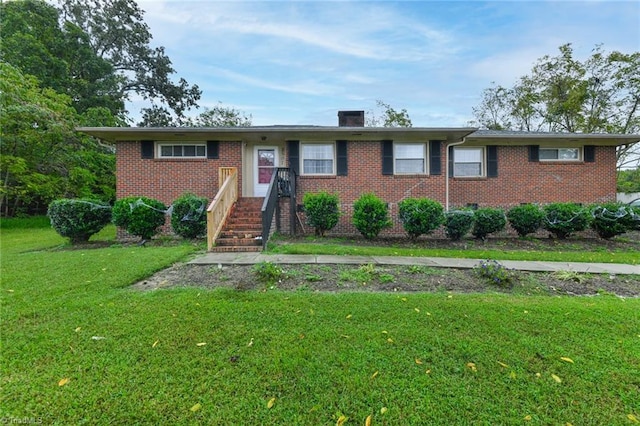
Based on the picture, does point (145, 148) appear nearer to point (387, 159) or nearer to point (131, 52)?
point (387, 159)

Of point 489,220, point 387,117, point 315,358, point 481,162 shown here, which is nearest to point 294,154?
point 489,220

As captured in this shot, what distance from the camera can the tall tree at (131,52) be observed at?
68.0ft

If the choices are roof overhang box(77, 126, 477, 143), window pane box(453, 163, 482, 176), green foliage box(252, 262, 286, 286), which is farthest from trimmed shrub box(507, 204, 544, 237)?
green foliage box(252, 262, 286, 286)

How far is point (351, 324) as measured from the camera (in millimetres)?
2834

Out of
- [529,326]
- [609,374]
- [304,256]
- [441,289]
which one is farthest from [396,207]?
[609,374]

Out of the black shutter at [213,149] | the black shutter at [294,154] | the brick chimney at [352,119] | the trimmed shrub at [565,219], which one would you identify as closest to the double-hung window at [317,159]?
the black shutter at [294,154]

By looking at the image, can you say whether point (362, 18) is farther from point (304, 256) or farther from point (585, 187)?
point (585, 187)

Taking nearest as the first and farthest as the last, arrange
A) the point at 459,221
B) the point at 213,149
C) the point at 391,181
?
the point at 459,221 < the point at 213,149 < the point at 391,181

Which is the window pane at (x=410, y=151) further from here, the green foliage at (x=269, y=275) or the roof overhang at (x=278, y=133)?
the green foliage at (x=269, y=275)

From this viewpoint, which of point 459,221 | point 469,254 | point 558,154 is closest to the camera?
point 469,254

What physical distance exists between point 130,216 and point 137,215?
174 mm

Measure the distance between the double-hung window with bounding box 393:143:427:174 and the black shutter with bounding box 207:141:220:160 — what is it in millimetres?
6007

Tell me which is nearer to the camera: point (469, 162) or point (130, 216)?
point (130, 216)

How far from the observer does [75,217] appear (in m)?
7.60
